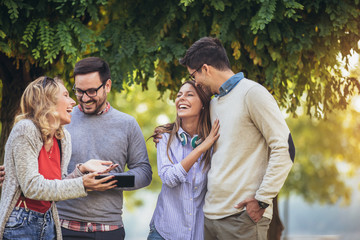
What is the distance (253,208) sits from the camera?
3658 mm

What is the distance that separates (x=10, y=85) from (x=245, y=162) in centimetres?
390

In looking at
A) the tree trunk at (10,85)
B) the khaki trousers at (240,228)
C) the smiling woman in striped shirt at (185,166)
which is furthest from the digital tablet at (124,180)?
the tree trunk at (10,85)

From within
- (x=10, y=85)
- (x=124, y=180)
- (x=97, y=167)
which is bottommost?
(x=124, y=180)

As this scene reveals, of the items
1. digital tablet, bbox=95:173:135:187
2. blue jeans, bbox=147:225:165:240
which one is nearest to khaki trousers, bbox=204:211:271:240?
blue jeans, bbox=147:225:165:240

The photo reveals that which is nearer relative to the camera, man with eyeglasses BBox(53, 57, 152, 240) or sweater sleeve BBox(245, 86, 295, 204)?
sweater sleeve BBox(245, 86, 295, 204)

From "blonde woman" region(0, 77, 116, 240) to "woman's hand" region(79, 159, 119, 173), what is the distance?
0.06ft

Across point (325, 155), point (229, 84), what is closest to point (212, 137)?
point (229, 84)

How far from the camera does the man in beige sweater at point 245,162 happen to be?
3600mm

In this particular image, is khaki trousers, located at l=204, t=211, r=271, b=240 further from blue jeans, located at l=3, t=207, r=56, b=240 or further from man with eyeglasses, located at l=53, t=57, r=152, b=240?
blue jeans, located at l=3, t=207, r=56, b=240

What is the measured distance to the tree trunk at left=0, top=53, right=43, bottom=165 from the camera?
6.29 meters

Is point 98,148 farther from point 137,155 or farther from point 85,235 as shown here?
point 85,235

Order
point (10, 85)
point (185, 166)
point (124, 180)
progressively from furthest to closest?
point (10, 85) < point (185, 166) < point (124, 180)

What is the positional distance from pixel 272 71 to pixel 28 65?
3010 millimetres

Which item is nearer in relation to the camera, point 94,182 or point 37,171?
point 37,171
